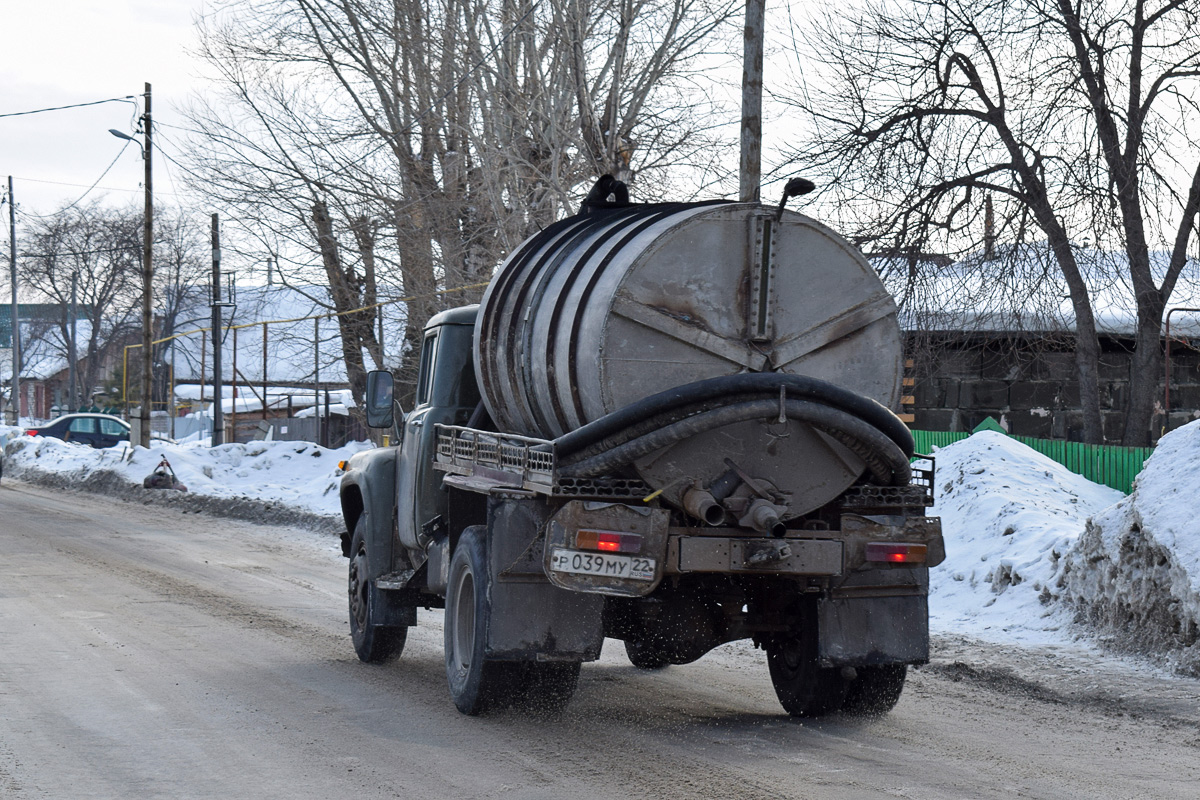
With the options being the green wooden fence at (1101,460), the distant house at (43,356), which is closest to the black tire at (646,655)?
the green wooden fence at (1101,460)

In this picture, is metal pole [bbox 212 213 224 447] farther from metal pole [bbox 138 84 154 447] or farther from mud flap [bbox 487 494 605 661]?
mud flap [bbox 487 494 605 661]

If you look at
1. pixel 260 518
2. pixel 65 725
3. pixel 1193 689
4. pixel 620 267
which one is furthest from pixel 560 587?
pixel 260 518

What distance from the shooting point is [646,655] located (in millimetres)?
7352

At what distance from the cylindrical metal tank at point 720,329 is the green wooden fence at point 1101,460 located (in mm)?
7752

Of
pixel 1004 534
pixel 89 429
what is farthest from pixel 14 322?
pixel 1004 534

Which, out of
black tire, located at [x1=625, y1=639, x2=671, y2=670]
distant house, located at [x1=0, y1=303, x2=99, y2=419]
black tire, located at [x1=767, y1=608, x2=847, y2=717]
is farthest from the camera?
distant house, located at [x1=0, y1=303, x2=99, y2=419]

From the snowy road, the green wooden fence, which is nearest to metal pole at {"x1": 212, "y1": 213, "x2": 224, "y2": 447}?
the green wooden fence

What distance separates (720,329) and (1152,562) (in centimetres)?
413

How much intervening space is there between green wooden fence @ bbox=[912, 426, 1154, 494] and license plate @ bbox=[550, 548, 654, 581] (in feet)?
28.2

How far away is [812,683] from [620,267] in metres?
2.39

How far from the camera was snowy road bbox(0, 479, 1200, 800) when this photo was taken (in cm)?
529

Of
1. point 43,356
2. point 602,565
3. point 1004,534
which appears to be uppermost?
point 43,356

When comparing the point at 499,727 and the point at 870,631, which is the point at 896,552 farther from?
the point at 499,727

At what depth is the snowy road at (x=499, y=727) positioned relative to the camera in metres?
Answer: 5.29
